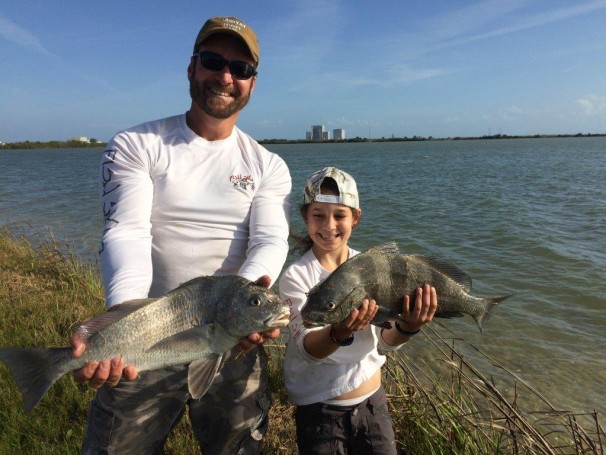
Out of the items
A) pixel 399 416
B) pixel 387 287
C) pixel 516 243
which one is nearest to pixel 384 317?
pixel 387 287

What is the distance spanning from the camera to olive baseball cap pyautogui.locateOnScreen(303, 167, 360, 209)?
383 cm

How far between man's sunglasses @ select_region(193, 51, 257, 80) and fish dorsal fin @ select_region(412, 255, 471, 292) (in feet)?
6.65

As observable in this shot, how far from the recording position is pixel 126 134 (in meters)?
3.54

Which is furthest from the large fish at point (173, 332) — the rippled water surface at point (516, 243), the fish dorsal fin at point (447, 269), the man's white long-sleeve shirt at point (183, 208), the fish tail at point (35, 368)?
the rippled water surface at point (516, 243)

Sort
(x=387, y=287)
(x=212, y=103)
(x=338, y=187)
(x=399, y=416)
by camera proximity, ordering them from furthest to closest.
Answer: (x=399, y=416) < (x=338, y=187) < (x=212, y=103) < (x=387, y=287)

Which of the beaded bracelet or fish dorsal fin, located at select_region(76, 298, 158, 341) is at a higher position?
fish dorsal fin, located at select_region(76, 298, 158, 341)

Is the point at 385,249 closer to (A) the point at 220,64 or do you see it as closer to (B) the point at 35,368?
(A) the point at 220,64

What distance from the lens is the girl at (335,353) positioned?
11.3 feet

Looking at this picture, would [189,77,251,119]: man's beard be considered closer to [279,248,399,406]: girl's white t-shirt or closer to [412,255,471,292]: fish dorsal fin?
[279,248,399,406]: girl's white t-shirt

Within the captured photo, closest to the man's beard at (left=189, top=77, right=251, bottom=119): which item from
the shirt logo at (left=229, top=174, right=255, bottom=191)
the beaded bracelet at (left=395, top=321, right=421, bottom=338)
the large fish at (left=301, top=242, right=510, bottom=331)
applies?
the shirt logo at (left=229, top=174, right=255, bottom=191)

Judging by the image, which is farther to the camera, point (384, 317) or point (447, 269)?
point (447, 269)

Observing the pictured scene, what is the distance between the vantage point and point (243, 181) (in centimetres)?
368

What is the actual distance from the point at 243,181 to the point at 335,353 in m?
1.56

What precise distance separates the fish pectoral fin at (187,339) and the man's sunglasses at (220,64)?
203 centimetres
